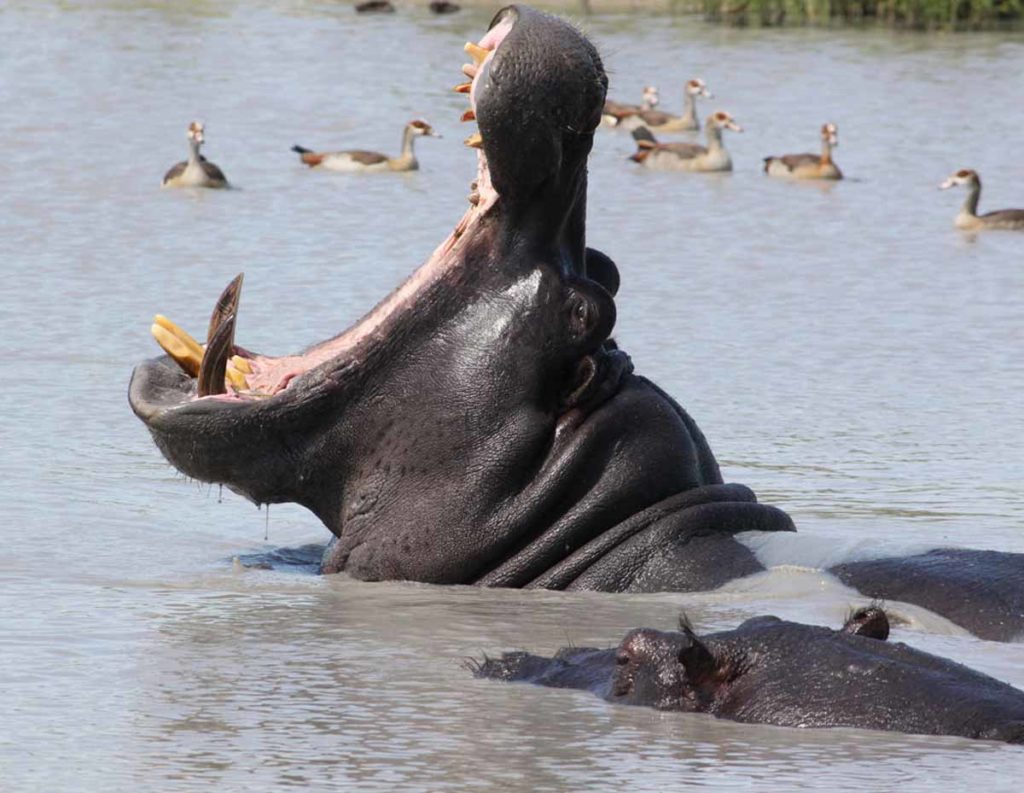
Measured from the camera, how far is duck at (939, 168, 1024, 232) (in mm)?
15383

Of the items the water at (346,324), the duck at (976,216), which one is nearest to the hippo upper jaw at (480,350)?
the water at (346,324)

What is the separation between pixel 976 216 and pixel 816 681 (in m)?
12.1

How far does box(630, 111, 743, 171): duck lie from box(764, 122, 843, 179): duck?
540 millimetres

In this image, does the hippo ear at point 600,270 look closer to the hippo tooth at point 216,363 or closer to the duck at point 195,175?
the hippo tooth at point 216,363

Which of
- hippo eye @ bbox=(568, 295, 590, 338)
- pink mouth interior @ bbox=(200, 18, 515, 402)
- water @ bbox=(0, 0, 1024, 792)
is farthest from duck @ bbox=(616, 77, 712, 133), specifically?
hippo eye @ bbox=(568, 295, 590, 338)

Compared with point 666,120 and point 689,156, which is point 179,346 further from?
point 666,120

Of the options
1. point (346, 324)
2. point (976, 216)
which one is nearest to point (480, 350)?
point (346, 324)

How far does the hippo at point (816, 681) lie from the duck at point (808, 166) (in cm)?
1409

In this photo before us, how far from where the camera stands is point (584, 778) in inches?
148

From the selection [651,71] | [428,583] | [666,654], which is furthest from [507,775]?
[651,71]

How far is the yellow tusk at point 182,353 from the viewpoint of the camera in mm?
5402

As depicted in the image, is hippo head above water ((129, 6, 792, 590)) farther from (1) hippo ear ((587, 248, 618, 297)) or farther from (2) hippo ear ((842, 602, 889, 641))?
(2) hippo ear ((842, 602, 889, 641))

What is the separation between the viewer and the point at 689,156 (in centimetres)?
2002

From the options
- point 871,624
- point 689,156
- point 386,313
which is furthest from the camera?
point 689,156
